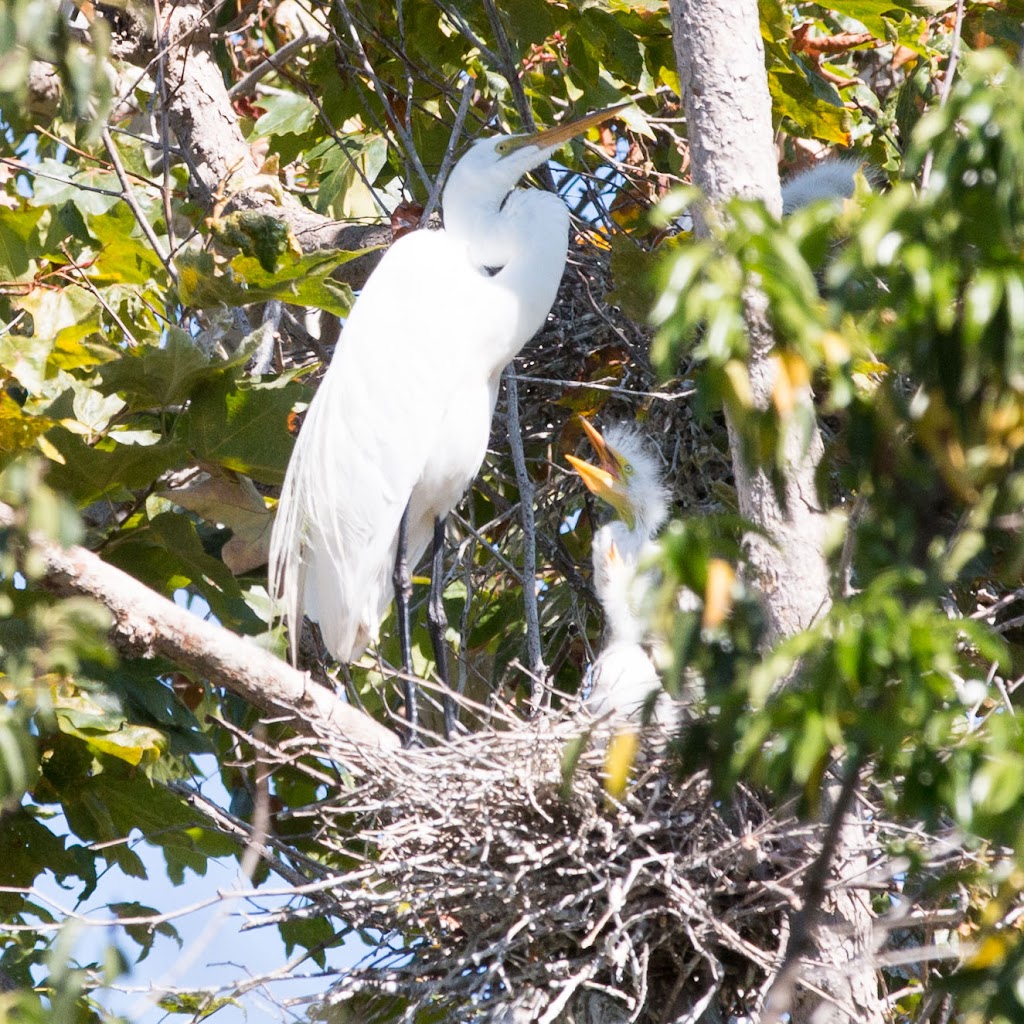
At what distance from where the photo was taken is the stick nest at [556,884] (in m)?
2.11

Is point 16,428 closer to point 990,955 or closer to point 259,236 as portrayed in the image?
point 259,236

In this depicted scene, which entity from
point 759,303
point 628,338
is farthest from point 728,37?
point 628,338

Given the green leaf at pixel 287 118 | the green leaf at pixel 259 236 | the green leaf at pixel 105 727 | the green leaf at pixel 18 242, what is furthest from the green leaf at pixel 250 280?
the green leaf at pixel 287 118

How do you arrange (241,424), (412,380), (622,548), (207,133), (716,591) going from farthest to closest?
(207,133)
(412,380)
(622,548)
(241,424)
(716,591)

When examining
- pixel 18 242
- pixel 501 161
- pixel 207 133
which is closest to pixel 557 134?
pixel 501 161

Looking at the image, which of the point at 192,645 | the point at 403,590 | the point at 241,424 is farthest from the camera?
the point at 403,590

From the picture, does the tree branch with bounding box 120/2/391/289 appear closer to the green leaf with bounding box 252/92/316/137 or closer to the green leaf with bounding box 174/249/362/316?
the green leaf with bounding box 252/92/316/137

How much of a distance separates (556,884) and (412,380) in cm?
119

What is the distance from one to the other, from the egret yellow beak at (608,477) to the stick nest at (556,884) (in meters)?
0.72

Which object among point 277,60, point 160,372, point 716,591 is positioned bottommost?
point 160,372

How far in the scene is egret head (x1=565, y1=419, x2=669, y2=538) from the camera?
2.89 metres

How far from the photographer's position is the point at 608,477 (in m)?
2.89

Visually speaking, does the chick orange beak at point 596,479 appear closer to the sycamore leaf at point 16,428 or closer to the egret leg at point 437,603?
the egret leg at point 437,603

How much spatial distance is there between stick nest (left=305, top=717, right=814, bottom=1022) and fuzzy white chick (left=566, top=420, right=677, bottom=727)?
20 centimetres
